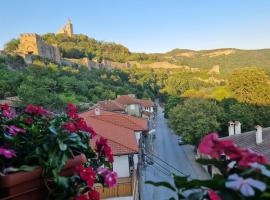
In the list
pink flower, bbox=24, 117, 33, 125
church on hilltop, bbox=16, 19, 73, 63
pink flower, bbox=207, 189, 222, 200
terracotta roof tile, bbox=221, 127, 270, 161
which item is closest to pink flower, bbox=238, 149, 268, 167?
pink flower, bbox=207, 189, 222, 200

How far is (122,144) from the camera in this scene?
1157 cm

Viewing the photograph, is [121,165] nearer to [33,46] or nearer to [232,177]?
[232,177]

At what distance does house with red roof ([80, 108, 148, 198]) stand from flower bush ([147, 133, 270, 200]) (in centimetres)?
710

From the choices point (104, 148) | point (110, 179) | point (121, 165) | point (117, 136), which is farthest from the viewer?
point (117, 136)

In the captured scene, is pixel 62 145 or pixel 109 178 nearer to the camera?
pixel 62 145

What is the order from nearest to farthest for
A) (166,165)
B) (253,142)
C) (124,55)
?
(253,142), (166,165), (124,55)

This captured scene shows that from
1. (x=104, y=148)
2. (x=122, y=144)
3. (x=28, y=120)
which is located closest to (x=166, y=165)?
(x=122, y=144)

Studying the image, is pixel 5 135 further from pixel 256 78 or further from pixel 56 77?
pixel 56 77

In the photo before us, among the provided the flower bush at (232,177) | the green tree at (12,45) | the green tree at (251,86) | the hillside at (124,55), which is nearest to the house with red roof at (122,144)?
the flower bush at (232,177)

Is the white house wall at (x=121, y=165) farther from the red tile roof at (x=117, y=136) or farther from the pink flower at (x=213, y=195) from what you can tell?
the pink flower at (x=213, y=195)

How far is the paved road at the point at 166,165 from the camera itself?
56.6 feet

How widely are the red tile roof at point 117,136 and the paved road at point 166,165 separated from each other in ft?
7.45

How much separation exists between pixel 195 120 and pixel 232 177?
24066 millimetres

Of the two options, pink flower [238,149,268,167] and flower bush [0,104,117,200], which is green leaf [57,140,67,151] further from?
pink flower [238,149,268,167]
